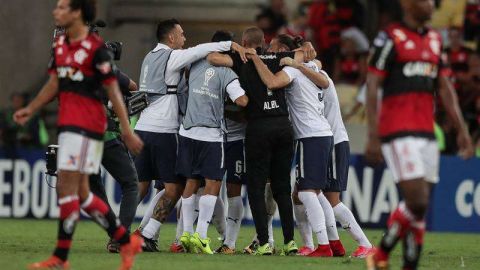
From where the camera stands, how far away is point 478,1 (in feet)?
74.9

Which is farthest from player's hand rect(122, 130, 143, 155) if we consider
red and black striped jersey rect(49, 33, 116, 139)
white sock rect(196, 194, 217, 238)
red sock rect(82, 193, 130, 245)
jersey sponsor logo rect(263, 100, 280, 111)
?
white sock rect(196, 194, 217, 238)

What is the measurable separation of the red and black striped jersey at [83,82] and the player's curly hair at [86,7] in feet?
0.66

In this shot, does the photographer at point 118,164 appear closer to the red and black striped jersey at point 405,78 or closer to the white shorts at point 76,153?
the white shorts at point 76,153

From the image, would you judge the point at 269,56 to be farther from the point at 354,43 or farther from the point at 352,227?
the point at 354,43

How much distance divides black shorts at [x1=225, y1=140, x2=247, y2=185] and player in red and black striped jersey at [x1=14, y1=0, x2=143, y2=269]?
11.1 ft

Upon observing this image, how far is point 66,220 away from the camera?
10.6 m

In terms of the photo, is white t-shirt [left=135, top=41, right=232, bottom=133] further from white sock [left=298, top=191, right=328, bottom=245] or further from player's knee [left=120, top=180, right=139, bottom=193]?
white sock [left=298, top=191, right=328, bottom=245]

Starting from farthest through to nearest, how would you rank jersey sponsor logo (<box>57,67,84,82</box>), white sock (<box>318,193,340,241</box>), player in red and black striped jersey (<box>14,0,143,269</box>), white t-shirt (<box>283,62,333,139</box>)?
white sock (<box>318,193,340,241</box>) < white t-shirt (<box>283,62,333,139</box>) < jersey sponsor logo (<box>57,67,84,82</box>) < player in red and black striped jersey (<box>14,0,143,269</box>)

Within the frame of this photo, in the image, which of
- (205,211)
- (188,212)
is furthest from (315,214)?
(188,212)

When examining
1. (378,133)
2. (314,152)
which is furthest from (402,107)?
(314,152)

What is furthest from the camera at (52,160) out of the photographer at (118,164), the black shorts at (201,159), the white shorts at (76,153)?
the white shorts at (76,153)

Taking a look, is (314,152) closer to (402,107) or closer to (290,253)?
(290,253)

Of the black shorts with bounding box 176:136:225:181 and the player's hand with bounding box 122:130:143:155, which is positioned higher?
the player's hand with bounding box 122:130:143:155

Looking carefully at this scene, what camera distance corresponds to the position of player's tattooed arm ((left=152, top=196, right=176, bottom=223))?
13891mm
